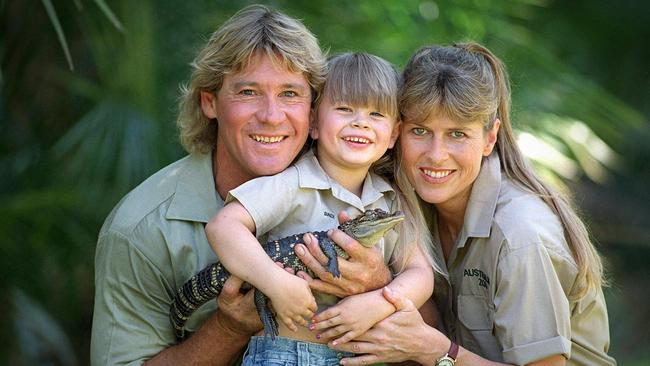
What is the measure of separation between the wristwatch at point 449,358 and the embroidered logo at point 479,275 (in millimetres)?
334

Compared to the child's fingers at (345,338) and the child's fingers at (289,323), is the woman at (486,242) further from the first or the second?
the child's fingers at (289,323)

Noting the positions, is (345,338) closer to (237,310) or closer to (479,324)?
(237,310)

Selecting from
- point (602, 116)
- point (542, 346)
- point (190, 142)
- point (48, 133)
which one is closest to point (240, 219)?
point (190, 142)

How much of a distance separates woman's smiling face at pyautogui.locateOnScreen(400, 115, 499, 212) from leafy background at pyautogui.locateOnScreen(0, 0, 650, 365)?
5.15ft

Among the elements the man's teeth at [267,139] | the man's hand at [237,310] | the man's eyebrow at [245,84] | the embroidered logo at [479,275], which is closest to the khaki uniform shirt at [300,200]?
the man's teeth at [267,139]

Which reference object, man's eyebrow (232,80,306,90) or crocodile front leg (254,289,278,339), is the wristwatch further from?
man's eyebrow (232,80,306,90)

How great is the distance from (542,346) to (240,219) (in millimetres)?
1296

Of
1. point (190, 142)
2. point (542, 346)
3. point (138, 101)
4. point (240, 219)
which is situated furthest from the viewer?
point (138, 101)

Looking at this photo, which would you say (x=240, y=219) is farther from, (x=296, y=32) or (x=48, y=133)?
(x=48, y=133)

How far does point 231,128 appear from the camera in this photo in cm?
411

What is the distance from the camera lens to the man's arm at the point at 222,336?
3.78 metres

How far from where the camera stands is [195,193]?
422cm

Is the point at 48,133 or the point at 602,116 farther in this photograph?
the point at 602,116

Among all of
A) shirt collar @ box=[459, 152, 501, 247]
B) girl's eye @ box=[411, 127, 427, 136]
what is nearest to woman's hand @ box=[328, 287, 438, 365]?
shirt collar @ box=[459, 152, 501, 247]
